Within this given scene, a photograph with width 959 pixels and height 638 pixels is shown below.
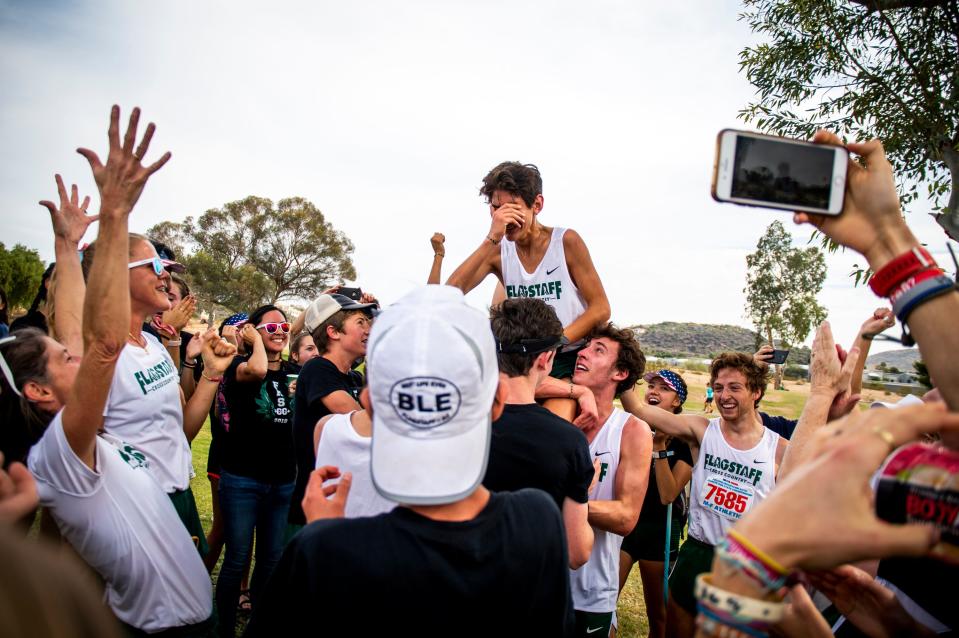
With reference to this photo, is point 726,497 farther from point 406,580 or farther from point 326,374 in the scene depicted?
point 406,580

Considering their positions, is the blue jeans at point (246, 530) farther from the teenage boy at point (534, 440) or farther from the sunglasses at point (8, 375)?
the teenage boy at point (534, 440)

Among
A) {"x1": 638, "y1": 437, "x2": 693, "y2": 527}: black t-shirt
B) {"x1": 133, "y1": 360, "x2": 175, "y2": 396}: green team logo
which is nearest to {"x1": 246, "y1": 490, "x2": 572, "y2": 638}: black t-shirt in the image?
{"x1": 133, "y1": 360, "x2": 175, "y2": 396}: green team logo

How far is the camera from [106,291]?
205cm

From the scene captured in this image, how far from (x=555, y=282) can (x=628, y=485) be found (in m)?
1.43

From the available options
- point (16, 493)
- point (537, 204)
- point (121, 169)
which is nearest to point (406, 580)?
point (16, 493)

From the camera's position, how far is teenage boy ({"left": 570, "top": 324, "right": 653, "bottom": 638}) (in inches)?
127

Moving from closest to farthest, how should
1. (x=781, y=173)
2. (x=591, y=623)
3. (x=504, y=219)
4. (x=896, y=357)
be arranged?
(x=781, y=173)
(x=591, y=623)
(x=504, y=219)
(x=896, y=357)

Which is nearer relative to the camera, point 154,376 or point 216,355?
point 154,376

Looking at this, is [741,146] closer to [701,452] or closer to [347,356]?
[347,356]

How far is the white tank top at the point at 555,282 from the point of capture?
3.89 m

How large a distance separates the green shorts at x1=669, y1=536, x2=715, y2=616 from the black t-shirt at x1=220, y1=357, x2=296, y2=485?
3226mm

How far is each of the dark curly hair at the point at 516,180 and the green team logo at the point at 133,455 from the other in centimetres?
265

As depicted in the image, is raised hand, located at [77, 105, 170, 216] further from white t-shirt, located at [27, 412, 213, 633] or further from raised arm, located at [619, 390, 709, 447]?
raised arm, located at [619, 390, 709, 447]

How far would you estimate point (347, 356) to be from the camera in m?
4.00
